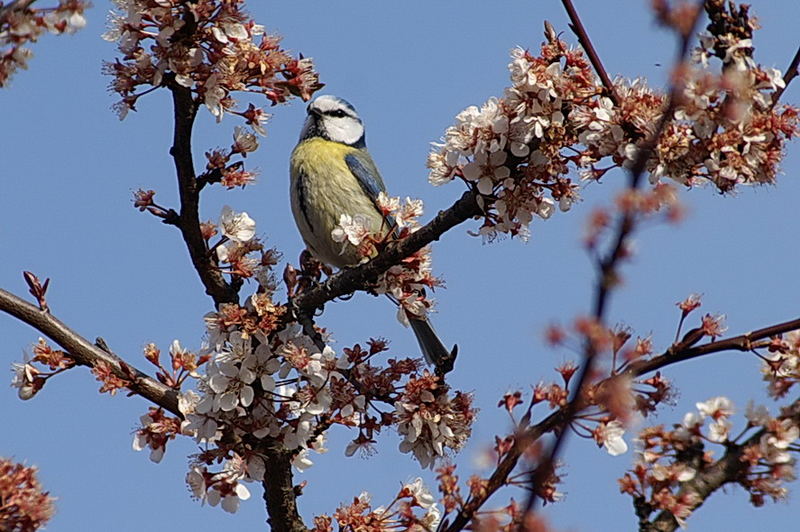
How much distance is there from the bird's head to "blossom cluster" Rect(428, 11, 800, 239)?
13.8 ft

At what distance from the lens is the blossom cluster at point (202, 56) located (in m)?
3.52

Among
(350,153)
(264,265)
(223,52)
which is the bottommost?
(264,265)

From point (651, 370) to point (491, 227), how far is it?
3.93ft

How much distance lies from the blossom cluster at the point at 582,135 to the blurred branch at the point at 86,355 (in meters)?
1.25

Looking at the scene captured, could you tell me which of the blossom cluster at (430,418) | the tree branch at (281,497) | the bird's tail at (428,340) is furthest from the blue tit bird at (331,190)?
the blossom cluster at (430,418)

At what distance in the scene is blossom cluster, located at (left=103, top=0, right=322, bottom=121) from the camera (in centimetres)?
352

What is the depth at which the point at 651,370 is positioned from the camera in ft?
7.89

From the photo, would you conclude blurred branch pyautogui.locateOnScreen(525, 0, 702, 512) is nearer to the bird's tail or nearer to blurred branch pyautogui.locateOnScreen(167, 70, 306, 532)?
blurred branch pyautogui.locateOnScreen(167, 70, 306, 532)

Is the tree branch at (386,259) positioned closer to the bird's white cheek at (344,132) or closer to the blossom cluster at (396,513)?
the blossom cluster at (396,513)

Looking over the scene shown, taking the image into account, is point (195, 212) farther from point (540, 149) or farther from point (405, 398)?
point (540, 149)

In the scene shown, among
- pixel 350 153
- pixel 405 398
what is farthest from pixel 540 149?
pixel 350 153

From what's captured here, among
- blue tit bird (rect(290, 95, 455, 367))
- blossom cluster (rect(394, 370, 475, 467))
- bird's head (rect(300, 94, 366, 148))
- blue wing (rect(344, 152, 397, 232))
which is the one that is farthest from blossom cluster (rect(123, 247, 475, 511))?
bird's head (rect(300, 94, 366, 148))

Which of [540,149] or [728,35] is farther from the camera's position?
[540,149]

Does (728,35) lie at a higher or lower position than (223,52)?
lower
